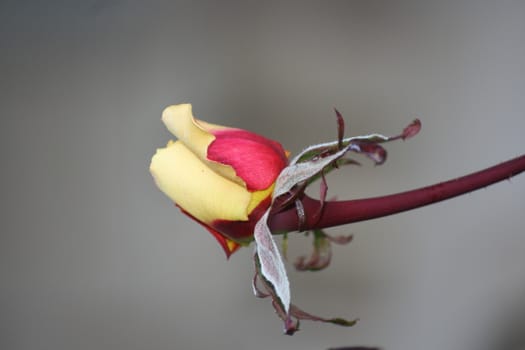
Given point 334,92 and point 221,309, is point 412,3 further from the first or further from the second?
point 221,309

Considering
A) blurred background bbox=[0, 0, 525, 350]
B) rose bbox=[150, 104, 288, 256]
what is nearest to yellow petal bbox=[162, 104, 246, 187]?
rose bbox=[150, 104, 288, 256]

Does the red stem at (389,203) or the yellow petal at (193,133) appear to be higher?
the yellow petal at (193,133)

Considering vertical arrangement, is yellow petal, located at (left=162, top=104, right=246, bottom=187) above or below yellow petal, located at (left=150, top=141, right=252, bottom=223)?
above

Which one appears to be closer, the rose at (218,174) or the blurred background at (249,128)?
the rose at (218,174)

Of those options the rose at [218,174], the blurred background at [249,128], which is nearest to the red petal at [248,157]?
the rose at [218,174]

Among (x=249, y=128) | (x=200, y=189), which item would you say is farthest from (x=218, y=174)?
(x=249, y=128)

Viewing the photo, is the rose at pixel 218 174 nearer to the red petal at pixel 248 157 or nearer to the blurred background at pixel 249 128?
the red petal at pixel 248 157

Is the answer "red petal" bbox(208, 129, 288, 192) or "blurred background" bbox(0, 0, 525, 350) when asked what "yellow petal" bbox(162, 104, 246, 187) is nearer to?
"red petal" bbox(208, 129, 288, 192)
